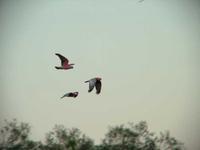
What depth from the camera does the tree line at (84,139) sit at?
3035 mm

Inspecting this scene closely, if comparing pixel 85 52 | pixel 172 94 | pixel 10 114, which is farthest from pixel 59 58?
pixel 172 94

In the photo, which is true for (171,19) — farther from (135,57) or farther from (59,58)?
(59,58)

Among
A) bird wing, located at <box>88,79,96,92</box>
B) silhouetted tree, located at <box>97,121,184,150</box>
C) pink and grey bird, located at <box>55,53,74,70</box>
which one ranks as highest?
pink and grey bird, located at <box>55,53,74,70</box>

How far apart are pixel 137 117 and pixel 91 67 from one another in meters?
0.43

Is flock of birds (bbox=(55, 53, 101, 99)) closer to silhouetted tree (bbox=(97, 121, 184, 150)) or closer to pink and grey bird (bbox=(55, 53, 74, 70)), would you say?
pink and grey bird (bbox=(55, 53, 74, 70))

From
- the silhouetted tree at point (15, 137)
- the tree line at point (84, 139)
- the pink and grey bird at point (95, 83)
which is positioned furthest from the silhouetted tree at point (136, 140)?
the silhouetted tree at point (15, 137)

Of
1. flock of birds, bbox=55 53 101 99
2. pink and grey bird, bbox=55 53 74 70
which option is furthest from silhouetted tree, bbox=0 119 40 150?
pink and grey bird, bbox=55 53 74 70

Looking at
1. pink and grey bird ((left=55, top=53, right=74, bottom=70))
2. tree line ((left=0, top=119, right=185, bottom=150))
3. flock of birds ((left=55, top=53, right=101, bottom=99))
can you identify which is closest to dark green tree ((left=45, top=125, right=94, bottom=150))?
tree line ((left=0, top=119, right=185, bottom=150))

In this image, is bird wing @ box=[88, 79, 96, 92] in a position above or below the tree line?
above

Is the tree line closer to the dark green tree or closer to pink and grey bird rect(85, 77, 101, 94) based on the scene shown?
the dark green tree

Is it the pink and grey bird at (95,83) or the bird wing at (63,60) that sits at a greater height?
the bird wing at (63,60)

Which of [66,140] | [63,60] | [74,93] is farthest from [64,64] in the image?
[66,140]

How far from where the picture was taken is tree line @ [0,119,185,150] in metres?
3.04

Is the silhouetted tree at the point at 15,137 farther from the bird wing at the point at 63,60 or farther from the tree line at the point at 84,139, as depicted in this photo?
the bird wing at the point at 63,60
